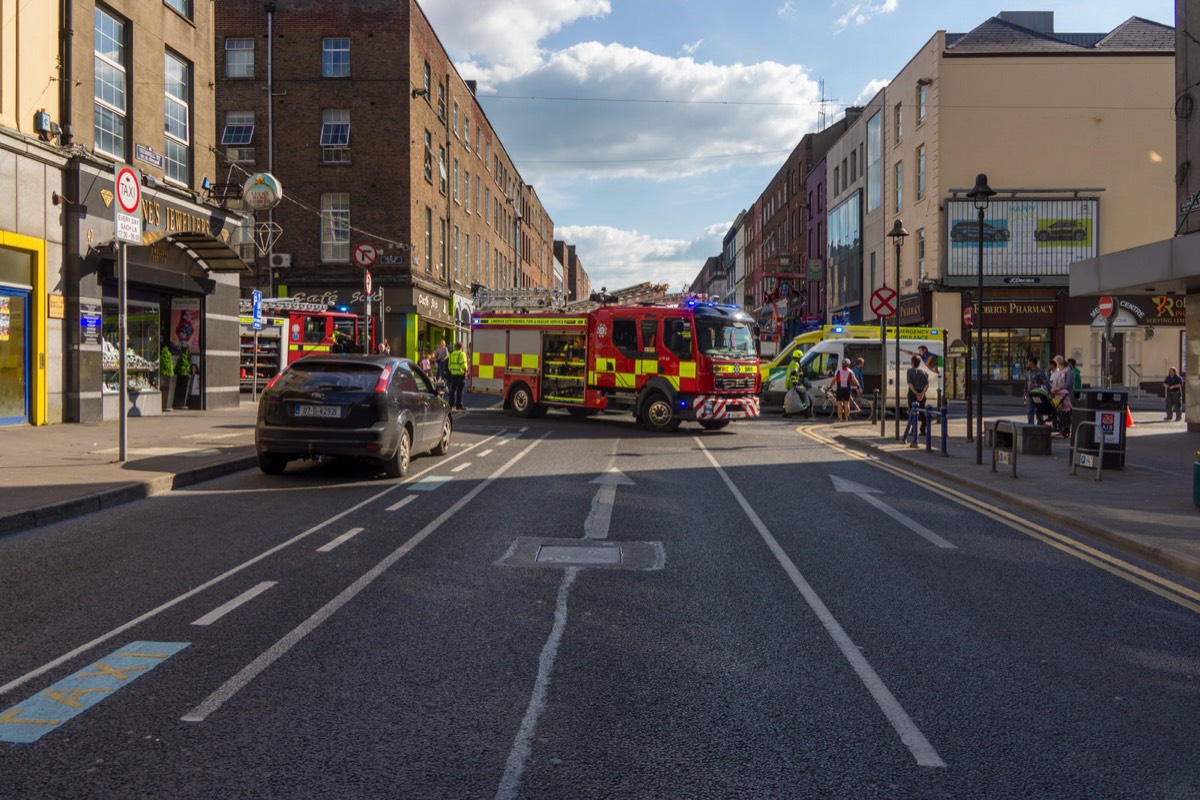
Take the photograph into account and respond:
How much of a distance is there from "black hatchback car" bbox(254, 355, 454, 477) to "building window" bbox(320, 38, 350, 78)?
25.9m

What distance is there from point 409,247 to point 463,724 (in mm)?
32156

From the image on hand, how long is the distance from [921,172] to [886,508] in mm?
33563

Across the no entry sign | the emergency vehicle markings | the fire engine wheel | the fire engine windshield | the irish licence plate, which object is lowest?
the emergency vehicle markings

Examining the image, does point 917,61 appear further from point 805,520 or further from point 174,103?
point 805,520

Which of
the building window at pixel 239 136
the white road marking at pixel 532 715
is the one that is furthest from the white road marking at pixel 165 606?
the building window at pixel 239 136

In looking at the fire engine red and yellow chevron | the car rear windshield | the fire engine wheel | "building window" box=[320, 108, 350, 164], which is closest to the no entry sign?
the fire engine red and yellow chevron

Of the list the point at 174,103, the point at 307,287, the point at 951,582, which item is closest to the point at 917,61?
the point at 307,287

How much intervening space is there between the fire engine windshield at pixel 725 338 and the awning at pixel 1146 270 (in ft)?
25.9

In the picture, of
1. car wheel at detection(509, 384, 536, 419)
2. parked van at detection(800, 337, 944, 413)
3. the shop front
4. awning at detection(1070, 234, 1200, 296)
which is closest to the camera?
the shop front

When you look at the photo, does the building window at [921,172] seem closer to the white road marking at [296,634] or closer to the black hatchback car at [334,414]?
the black hatchback car at [334,414]

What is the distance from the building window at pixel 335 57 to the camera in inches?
1351

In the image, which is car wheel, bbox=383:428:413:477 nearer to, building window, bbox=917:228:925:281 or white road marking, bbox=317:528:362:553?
white road marking, bbox=317:528:362:553

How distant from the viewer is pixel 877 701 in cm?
416

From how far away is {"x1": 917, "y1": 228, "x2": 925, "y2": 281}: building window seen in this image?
130 ft
